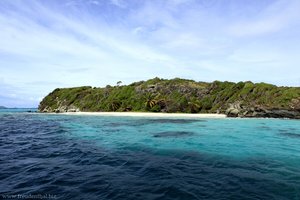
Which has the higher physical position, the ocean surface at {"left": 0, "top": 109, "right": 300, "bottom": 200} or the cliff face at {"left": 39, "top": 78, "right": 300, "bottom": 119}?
the cliff face at {"left": 39, "top": 78, "right": 300, "bottom": 119}

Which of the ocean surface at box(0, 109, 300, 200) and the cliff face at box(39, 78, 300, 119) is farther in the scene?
the cliff face at box(39, 78, 300, 119)

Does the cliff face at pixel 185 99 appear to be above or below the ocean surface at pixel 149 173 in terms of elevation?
above

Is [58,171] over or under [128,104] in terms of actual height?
under

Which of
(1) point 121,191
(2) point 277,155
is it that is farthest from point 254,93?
(1) point 121,191

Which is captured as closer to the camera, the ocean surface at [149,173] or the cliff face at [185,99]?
the ocean surface at [149,173]

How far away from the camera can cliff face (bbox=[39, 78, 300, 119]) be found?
2726 inches

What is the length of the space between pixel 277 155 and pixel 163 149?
801 centimetres

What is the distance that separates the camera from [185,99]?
93750 millimetres

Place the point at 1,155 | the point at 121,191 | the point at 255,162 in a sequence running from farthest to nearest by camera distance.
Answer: the point at 1,155 < the point at 255,162 < the point at 121,191

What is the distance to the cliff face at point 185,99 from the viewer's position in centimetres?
6925

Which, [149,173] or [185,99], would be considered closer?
[149,173]

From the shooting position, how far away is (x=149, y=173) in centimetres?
1330

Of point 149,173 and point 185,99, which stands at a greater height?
point 185,99

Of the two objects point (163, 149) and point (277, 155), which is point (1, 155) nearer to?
point (163, 149)
